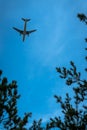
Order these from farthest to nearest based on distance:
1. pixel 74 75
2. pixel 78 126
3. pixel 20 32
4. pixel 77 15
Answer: pixel 20 32, pixel 77 15, pixel 74 75, pixel 78 126

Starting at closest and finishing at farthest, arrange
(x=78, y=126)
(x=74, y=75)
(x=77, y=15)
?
1. (x=78, y=126)
2. (x=74, y=75)
3. (x=77, y=15)

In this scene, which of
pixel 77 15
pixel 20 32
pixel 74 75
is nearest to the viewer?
pixel 74 75

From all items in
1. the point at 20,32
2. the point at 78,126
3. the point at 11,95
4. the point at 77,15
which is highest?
the point at 20,32

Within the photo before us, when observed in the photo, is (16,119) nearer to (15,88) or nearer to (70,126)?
(15,88)

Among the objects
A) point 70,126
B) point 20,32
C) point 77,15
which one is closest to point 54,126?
point 70,126

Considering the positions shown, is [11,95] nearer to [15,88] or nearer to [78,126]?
[15,88]

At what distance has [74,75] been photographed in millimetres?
14336

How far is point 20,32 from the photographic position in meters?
58.2

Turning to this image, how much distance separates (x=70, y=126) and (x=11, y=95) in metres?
3.98

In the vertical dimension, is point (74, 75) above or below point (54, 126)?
above

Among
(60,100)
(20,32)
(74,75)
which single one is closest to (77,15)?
(74,75)

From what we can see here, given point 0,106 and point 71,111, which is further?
point 0,106

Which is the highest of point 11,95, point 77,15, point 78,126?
point 77,15

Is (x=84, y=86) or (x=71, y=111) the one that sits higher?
(x=84, y=86)
